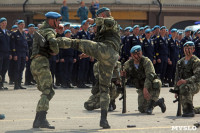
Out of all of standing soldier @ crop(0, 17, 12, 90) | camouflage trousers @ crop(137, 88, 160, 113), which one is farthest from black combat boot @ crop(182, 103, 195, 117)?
standing soldier @ crop(0, 17, 12, 90)

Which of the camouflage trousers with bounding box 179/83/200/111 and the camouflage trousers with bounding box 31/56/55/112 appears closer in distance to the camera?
the camouflage trousers with bounding box 31/56/55/112

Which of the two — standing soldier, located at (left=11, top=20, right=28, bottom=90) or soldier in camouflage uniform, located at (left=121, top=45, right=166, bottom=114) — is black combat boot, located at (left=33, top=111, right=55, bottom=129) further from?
standing soldier, located at (left=11, top=20, right=28, bottom=90)

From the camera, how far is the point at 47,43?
32.1ft

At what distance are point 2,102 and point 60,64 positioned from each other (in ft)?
17.9

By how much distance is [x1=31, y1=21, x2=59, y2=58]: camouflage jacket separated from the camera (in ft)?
31.3

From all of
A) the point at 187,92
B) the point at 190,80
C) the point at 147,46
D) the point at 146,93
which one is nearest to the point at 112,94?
the point at 146,93

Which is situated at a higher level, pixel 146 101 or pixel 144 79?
pixel 144 79

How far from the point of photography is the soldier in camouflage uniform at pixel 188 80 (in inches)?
473

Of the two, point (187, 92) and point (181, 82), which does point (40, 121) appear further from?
point (187, 92)

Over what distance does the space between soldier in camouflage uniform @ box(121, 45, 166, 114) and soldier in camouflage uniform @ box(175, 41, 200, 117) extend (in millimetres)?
563

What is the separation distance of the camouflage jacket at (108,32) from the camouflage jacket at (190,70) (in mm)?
2389

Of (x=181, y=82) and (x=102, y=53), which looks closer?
(x=102, y=53)

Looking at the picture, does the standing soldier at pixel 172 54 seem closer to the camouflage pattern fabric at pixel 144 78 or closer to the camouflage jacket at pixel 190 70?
the camouflage pattern fabric at pixel 144 78

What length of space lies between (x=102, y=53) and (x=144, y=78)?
3203mm
